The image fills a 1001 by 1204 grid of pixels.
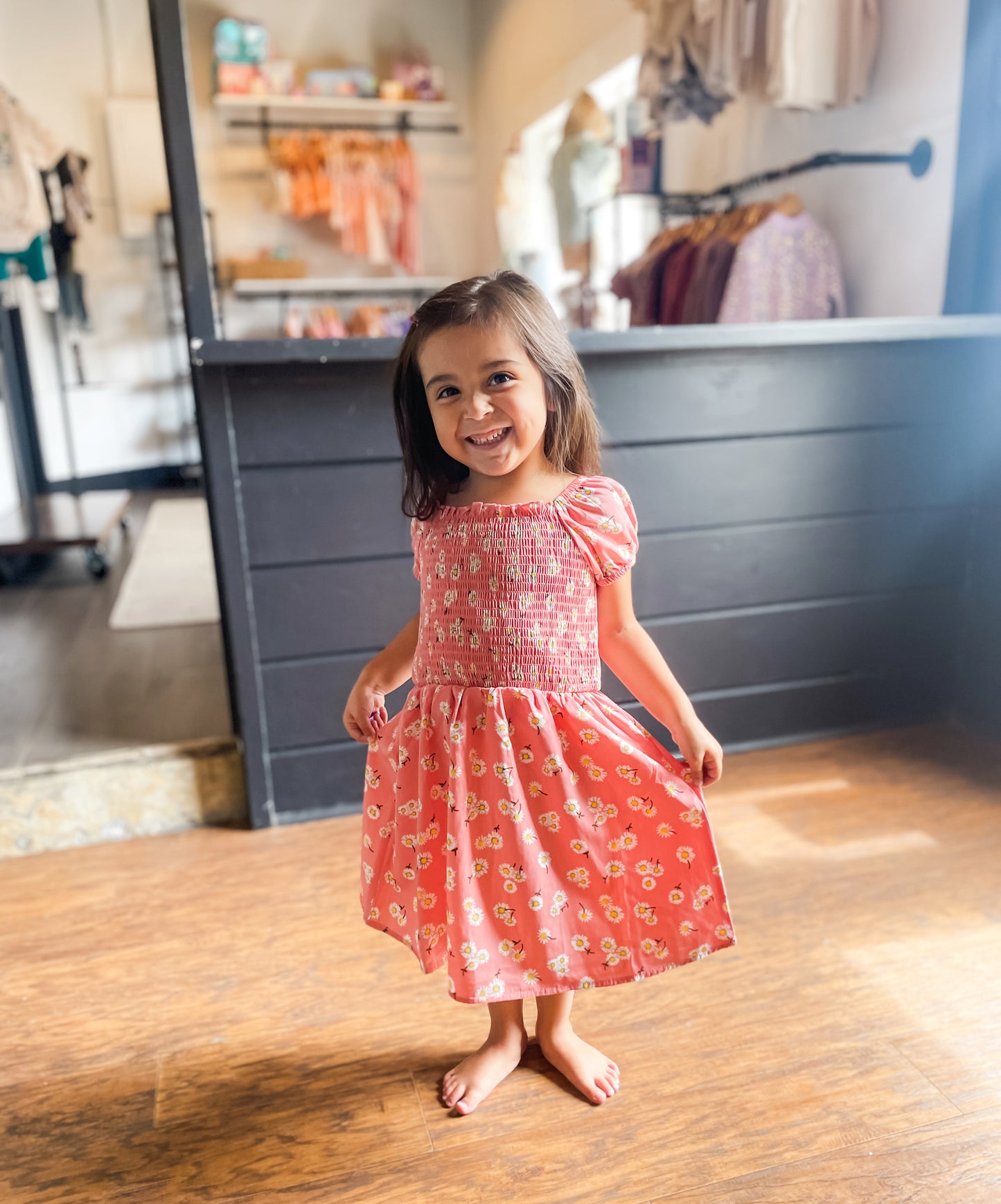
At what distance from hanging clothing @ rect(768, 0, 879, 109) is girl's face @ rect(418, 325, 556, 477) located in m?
1.70

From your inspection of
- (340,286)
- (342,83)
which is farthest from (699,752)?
(342,83)

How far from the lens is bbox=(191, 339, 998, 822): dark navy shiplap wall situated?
167cm

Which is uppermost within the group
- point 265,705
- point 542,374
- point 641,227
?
point 641,227

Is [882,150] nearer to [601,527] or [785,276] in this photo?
[785,276]

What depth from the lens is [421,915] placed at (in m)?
1.01

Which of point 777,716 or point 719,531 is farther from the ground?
point 719,531

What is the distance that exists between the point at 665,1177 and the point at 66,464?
5399 millimetres

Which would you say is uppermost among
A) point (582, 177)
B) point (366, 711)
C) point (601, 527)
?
point (582, 177)

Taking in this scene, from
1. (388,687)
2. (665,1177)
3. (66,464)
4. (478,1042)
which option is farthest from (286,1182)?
(66,464)

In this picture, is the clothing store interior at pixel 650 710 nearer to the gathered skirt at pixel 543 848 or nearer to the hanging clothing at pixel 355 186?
the gathered skirt at pixel 543 848

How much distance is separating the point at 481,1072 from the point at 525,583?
0.61 m

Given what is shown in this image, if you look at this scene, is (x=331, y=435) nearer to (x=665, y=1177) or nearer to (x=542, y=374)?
(x=542, y=374)

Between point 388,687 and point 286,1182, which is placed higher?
point 388,687

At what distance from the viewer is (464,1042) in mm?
1226
